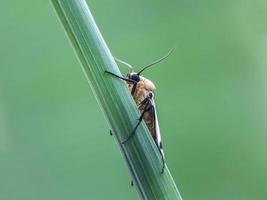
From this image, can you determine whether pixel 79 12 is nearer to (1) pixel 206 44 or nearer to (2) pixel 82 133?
(2) pixel 82 133

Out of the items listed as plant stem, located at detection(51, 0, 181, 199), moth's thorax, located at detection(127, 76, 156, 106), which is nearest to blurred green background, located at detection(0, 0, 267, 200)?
moth's thorax, located at detection(127, 76, 156, 106)

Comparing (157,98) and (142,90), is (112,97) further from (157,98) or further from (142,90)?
(157,98)

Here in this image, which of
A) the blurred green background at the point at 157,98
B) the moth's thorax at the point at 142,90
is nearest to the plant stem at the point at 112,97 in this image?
the moth's thorax at the point at 142,90

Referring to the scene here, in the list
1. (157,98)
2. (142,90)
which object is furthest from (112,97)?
(157,98)

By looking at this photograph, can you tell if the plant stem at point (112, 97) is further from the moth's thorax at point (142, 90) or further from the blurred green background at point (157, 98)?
the blurred green background at point (157, 98)

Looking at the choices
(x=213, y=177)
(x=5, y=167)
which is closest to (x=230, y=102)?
(x=213, y=177)

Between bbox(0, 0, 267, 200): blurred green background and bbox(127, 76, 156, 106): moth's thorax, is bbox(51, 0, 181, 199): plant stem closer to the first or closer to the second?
bbox(127, 76, 156, 106): moth's thorax
